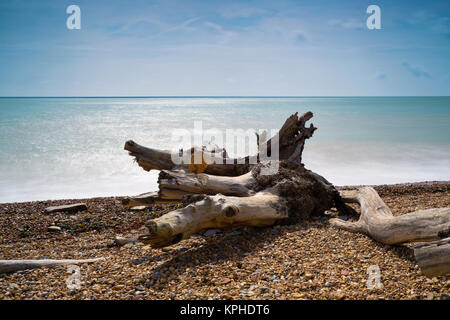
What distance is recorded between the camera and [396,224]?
378 centimetres

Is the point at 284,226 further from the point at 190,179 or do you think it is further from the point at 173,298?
the point at 173,298

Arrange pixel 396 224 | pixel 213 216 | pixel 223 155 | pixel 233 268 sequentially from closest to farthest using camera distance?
pixel 233 268 < pixel 396 224 < pixel 213 216 < pixel 223 155

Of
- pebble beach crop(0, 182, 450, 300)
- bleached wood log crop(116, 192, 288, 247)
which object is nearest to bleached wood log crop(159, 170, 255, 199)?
bleached wood log crop(116, 192, 288, 247)

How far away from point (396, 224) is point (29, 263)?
394cm

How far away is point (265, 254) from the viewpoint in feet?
12.6

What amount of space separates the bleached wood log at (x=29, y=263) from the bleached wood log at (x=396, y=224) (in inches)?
124

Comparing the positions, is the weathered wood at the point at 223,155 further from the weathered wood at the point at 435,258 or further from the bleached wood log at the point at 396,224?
the weathered wood at the point at 435,258

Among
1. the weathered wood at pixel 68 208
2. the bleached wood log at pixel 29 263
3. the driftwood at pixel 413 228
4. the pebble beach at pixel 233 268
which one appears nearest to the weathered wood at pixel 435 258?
the driftwood at pixel 413 228

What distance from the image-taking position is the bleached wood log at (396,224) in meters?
3.38

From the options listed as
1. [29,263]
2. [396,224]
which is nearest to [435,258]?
[396,224]

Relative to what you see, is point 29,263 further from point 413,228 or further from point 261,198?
point 413,228

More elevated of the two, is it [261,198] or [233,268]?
[261,198]

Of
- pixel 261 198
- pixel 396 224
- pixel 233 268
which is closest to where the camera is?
pixel 233 268

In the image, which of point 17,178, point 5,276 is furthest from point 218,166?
point 17,178
